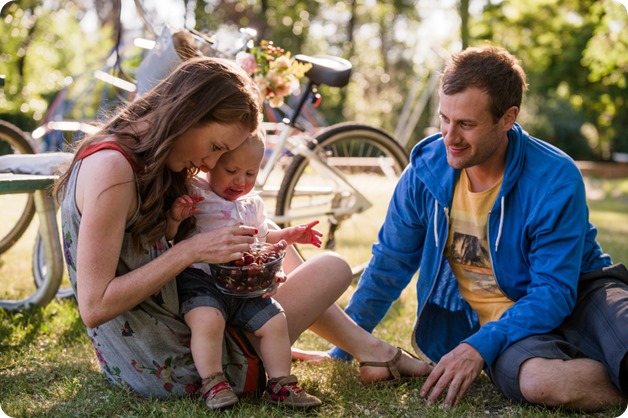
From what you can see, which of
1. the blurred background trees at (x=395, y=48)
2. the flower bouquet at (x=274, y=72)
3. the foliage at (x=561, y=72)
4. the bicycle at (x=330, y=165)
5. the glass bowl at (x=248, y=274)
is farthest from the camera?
the foliage at (x=561, y=72)

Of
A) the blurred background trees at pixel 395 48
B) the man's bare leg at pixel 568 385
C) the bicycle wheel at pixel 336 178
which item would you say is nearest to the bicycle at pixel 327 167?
the bicycle wheel at pixel 336 178

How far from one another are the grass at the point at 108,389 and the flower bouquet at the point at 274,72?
1.33 metres

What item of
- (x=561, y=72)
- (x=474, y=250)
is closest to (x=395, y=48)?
(x=561, y=72)

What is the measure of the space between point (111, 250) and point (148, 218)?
160mm

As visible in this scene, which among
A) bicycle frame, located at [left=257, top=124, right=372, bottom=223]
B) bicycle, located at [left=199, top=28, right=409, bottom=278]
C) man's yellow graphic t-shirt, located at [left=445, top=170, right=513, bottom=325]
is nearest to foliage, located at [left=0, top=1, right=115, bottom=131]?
bicycle, located at [left=199, top=28, right=409, bottom=278]

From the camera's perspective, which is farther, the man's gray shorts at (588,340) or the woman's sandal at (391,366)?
the woman's sandal at (391,366)

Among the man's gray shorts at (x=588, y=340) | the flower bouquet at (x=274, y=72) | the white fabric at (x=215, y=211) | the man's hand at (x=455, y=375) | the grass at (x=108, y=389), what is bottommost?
the grass at (x=108, y=389)

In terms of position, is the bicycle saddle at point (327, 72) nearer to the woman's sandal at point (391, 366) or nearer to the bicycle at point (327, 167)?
the bicycle at point (327, 167)

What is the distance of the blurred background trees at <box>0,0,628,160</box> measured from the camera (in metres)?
16.6

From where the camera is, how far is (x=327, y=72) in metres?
3.96

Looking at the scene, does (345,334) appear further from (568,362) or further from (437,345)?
(568,362)

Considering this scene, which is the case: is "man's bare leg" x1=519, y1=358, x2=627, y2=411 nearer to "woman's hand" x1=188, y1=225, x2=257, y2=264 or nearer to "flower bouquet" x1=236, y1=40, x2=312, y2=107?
"woman's hand" x1=188, y1=225, x2=257, y2=264

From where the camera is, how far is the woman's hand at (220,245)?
7.11ft

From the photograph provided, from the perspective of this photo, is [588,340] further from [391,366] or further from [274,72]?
[274,72]
